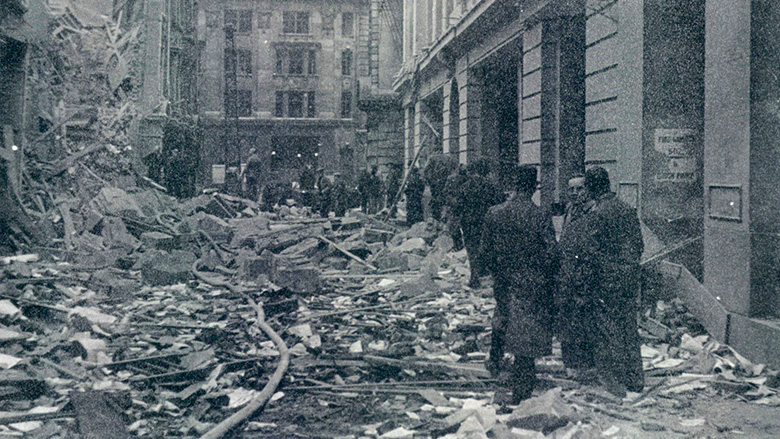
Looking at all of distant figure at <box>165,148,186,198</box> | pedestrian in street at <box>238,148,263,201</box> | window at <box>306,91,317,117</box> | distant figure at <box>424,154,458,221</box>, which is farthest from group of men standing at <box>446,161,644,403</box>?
window at <box>306,91,317,117</box>

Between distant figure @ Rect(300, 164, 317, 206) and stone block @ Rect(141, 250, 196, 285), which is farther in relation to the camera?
distant figure @ Rect(300, 164, 317, 206)

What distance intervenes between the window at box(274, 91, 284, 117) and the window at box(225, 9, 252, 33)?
5.10 m

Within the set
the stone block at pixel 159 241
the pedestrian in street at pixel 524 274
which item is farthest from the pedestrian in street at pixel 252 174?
the pedestrian in street at pixel 524 274

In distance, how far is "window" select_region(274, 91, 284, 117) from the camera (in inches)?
1950

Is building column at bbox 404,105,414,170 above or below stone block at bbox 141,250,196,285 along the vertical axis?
above

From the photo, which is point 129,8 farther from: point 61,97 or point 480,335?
point 480,335

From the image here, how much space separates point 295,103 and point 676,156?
140 feet

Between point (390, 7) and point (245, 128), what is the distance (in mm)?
19296

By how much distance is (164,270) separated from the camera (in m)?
11.7

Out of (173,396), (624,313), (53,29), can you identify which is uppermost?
(53,29)

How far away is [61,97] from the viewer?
Answer: 69.9 ft

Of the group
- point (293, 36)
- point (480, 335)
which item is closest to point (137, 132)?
point (480, 335)

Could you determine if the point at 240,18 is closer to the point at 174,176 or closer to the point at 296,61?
the point at 296,61

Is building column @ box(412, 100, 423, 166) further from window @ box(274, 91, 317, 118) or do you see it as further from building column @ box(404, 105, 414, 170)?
window @ box(274, 91, 317, 118)
